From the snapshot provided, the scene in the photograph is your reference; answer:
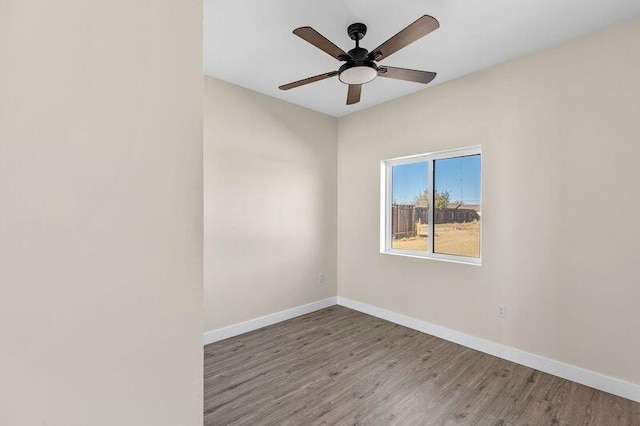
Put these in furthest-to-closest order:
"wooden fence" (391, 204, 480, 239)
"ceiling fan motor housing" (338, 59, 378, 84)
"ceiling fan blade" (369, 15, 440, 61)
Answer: "wooden fence" (391, 204, 480, 239), "ceiling fan motor housing" (338, 59, 378, 84), "ceiling fan blade" (369, 15, 440, 61)

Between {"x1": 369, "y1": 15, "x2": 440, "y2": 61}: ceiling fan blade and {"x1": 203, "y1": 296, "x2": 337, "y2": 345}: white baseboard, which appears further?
{"x1": 203, "y1": 296, "x2": 337, "y2": 345}: white baseboard

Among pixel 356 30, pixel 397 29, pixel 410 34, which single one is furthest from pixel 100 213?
pixel 397 29

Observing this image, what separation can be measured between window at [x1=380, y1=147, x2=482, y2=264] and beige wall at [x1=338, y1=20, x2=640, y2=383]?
6.5 inches

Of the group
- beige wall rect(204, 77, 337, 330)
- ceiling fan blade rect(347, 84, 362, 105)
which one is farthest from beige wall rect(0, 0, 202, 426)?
beige wall rect(204, 77, 337, 330)

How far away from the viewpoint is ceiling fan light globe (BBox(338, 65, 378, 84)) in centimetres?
214

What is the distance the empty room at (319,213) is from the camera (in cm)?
64

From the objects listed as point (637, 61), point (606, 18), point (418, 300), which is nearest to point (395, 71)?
point (606, 18)

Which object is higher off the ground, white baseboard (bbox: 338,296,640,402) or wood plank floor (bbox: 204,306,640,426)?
white baseboard (bbox: 338,296,640,402)

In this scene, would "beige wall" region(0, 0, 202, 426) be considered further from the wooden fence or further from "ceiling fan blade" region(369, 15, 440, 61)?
the wooden fence

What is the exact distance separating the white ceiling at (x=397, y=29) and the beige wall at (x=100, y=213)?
158 cm

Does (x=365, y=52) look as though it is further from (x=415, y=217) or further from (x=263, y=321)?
(x=263, y=321)

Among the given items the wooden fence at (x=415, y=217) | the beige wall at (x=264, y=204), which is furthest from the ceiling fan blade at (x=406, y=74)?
the beige wall at (x=264, y=204)

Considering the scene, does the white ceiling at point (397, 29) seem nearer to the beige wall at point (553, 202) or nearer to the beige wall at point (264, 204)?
the beige wall at point (553, 202)

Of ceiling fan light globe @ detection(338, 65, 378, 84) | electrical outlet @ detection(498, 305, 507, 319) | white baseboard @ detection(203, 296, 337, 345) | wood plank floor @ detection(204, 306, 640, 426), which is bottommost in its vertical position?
wood plank floor @ detection(204, 306, 640, 426)
